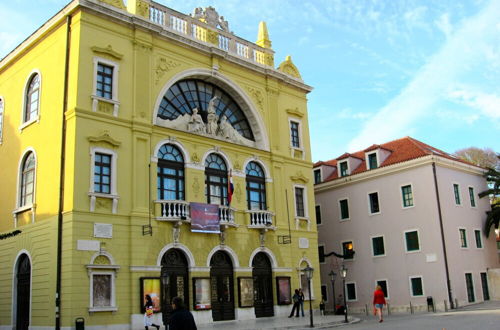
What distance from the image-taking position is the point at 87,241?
2191 centimetres

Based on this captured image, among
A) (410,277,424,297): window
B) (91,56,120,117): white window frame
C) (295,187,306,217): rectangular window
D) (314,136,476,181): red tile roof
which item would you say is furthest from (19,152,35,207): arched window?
(410,277,424,297): window

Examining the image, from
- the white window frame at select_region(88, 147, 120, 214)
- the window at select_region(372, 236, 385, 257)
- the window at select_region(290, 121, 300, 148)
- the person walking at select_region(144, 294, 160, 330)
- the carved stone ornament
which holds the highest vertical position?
the carved stone ornament

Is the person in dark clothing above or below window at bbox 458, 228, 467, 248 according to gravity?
below

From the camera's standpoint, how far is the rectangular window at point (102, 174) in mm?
23000

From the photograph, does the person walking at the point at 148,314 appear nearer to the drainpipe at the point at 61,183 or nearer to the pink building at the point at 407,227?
the drainpipe at the point at 61,183

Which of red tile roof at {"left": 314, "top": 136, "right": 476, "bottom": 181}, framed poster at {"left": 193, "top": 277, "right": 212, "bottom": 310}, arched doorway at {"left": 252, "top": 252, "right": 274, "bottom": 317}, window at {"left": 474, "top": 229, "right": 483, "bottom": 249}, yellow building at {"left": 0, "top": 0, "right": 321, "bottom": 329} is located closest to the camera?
yellow building at {"left": 0, "top": 0, "right": 321, "bottom": 329}

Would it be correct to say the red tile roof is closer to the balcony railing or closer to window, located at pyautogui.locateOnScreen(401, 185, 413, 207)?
window, located at pyautogui.locateOnScreen(401, 185, 413, 207)

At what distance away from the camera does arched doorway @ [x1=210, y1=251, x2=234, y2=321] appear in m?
26.2

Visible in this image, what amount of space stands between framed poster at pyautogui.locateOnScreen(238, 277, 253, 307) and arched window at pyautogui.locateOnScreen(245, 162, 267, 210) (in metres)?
3.81

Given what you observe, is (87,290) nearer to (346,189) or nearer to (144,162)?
(144,162)

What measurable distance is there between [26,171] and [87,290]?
7.09 m

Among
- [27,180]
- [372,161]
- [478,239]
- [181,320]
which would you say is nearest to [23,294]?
[27,180]

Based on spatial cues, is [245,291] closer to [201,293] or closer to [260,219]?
[201,293]

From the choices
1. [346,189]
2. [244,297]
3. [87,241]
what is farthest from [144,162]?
[346,189]
